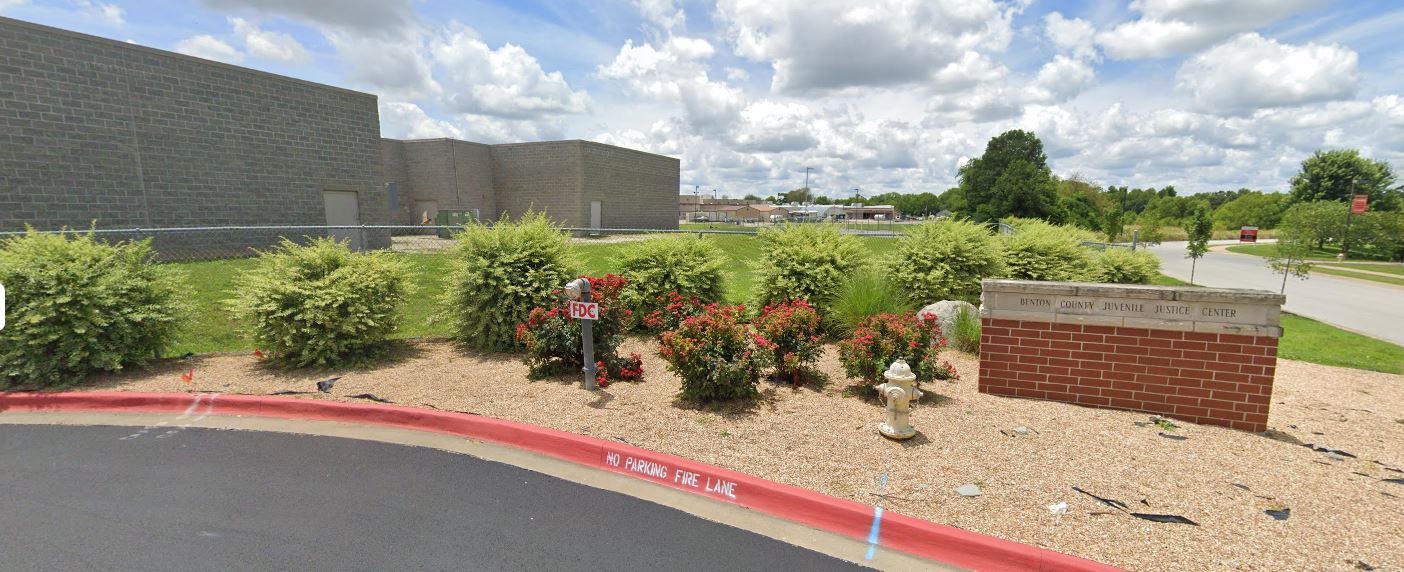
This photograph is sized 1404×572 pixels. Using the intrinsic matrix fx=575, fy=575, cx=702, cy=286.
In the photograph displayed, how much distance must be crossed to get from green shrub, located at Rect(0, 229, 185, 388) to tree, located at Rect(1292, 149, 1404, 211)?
295 ft

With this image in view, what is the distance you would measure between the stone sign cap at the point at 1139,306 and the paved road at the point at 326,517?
355cm

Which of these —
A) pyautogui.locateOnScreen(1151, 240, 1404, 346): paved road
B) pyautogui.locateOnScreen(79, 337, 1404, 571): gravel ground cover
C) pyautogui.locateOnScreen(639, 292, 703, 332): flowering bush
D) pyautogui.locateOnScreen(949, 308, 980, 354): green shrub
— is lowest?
pyautogui.locateOnScreen(1151, 240, 1404, 346): paved road

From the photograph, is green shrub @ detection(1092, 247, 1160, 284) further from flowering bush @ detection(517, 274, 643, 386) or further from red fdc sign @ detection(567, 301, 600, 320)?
red fdc sign @ detection(567, 301, 600, 320)

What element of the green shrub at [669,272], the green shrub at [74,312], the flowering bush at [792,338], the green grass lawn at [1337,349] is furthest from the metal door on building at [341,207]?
the green grass lawn at [1337,349]

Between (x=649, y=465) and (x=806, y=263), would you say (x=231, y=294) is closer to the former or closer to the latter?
(x=649, y=465)

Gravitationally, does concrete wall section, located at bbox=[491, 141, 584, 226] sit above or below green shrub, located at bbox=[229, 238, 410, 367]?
above

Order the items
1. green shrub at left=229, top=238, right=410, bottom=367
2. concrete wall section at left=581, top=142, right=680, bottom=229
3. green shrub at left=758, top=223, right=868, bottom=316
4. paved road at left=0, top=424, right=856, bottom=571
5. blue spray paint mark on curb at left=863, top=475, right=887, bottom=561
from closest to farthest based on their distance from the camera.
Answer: paved road at left=0, top=424, right=856, bottom=571 → blue spray paint mark on curb at left=863, top=475, right=887, bottom=561 → green shrub at left=229, top=238, right=410, bottom=367 → green shrub at left=758, top=223, right=868, bottom=316 → concrete wall section at left=581, top=142, right=680, bottom=229

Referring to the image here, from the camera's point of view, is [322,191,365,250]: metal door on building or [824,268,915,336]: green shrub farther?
[322,191,365,250]: metal door on building

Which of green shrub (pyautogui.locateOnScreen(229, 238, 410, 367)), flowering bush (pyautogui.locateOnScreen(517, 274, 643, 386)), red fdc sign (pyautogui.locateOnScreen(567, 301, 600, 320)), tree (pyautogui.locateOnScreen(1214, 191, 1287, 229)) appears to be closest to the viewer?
red fdc sign (pyautogui.locateOnScreen(567, 301, 600, 320))

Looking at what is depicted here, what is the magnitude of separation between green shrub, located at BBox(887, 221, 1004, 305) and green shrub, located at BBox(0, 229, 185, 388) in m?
9.62

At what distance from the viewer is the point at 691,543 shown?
3.34m

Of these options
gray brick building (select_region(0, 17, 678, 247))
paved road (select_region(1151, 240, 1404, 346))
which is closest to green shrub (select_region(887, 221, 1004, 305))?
paved road (select_region(1151, 240, 1404, 346))

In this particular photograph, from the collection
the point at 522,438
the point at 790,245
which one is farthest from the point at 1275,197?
the point at 522,438

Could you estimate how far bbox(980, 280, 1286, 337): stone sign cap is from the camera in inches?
192
